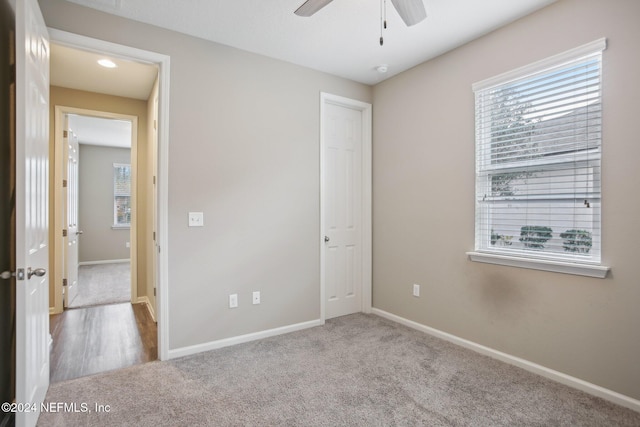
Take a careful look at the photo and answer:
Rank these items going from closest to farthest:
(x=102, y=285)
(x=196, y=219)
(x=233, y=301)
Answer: (x=196, y=219)
(x=233, y=301)
(x=102, y=285)

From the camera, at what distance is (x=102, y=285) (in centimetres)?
546

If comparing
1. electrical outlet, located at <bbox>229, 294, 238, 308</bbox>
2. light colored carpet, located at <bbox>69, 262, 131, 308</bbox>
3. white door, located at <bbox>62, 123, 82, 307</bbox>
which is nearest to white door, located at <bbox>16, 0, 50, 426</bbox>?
electrical outlet, located at <bbox>229, 294, 238, 308</bbox>

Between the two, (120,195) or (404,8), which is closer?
(404,8)

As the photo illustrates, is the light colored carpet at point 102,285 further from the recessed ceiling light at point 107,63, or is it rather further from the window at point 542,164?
the window at point 542,164

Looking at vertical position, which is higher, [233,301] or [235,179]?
[235,179]

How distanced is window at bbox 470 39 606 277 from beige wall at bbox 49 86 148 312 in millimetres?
4020

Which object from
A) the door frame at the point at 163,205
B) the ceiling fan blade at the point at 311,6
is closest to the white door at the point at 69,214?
the door frame at the point at 163,205

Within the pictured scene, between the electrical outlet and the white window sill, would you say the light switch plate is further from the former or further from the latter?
the white window sill

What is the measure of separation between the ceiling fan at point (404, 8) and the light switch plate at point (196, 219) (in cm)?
176

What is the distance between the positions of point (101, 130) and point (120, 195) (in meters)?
2.24

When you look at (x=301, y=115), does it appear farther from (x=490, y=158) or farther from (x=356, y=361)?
(x=356, y=361)

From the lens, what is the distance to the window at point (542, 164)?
2205 millimetres

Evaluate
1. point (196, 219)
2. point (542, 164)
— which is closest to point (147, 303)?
point (196, 219)

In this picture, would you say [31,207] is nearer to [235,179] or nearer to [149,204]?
[235,179]
